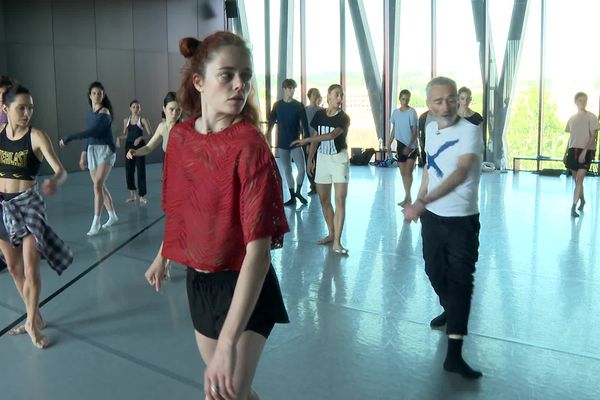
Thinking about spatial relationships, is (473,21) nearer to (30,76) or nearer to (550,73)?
(550,73)

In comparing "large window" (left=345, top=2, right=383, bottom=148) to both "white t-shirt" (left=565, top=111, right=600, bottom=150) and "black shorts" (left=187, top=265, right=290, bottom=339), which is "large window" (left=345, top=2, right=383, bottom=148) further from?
"black shorts" (left=187, top=265, right=290, bottom=339)

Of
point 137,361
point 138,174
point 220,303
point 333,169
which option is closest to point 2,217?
point 137,361

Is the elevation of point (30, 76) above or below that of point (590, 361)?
above

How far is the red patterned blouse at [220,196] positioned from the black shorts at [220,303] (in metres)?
0.07

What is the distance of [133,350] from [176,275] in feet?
5.18

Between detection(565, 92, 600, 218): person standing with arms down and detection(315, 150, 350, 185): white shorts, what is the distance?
12.4ft

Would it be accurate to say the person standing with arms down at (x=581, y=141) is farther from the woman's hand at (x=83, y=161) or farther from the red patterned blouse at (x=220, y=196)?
the red patterned blouse at (x=220, y=196)

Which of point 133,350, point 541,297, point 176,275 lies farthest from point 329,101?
point 133,350

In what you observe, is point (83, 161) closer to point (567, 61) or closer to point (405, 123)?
point (405, 123)

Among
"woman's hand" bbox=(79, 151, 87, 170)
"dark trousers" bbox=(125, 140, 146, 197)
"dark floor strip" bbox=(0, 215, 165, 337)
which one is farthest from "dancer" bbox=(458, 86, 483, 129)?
"dark trousers" bbox=(125, 140, 146, 197)

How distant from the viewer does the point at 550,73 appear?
13328 mm

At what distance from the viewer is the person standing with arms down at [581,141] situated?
304 inches

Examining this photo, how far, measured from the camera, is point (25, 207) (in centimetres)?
342

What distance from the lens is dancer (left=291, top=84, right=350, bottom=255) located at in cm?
554
